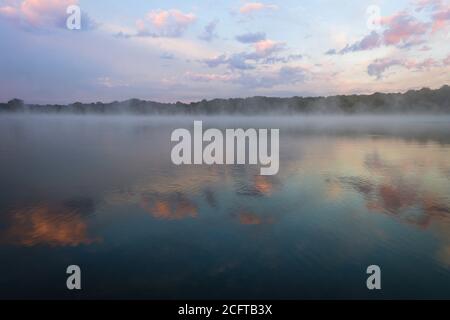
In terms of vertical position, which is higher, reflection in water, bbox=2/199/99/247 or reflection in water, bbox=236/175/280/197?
reflection in water, bbox=236/175/280/197

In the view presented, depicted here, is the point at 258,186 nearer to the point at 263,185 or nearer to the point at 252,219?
the point at 263,185

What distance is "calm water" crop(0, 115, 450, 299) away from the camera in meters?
8.45

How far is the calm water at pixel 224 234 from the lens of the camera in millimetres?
8453

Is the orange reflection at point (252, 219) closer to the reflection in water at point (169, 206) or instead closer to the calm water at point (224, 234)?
the calm water at point (224, 234)

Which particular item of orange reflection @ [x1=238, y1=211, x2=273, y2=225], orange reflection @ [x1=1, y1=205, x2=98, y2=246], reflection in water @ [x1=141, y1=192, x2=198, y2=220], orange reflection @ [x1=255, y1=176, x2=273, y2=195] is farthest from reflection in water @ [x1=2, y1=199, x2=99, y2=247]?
orange reflection @ [x1=255, y1=176, x2=273, y2=195]

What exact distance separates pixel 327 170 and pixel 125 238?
15757 mm

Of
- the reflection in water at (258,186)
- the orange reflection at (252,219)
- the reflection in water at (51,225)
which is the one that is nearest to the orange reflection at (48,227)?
the reflection in water at (51,225)

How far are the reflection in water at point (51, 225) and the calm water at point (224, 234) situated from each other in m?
0.04

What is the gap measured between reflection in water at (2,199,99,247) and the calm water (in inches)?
1.5

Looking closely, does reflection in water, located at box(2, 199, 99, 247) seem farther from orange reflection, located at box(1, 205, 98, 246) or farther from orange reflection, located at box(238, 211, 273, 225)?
orange reflection, located at box(238, 211, 273, 225)

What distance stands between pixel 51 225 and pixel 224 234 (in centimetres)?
621

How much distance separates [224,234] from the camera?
11.6 metres
